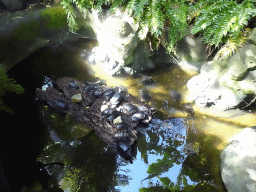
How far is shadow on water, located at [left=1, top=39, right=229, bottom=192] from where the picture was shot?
284 cm

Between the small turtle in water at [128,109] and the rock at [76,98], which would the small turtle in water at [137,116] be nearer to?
the small turtle in water at [128,109]

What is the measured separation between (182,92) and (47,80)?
3.61 meters

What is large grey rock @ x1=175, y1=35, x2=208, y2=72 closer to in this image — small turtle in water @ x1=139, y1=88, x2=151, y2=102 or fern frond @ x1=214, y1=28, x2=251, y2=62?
fern frond @ x1=214, y1=28, x2=251, y2=62

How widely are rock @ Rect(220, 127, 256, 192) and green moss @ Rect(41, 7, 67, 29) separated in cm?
586

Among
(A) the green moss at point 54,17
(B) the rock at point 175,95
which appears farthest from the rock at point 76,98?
(A) the green moss at point 54,17

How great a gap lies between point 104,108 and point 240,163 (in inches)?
105

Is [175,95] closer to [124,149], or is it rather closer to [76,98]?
[124,149]

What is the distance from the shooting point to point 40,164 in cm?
302

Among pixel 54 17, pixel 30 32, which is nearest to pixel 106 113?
pixel 30 32

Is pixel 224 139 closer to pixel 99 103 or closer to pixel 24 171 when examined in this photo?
pixel 99 103

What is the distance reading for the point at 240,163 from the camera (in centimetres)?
281

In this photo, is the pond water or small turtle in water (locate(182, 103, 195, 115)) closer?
the pond water

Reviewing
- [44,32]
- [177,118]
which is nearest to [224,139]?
[177,118]

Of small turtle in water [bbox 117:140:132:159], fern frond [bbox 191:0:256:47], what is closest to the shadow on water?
small turtle in water [bbox 117:140:132:159]
